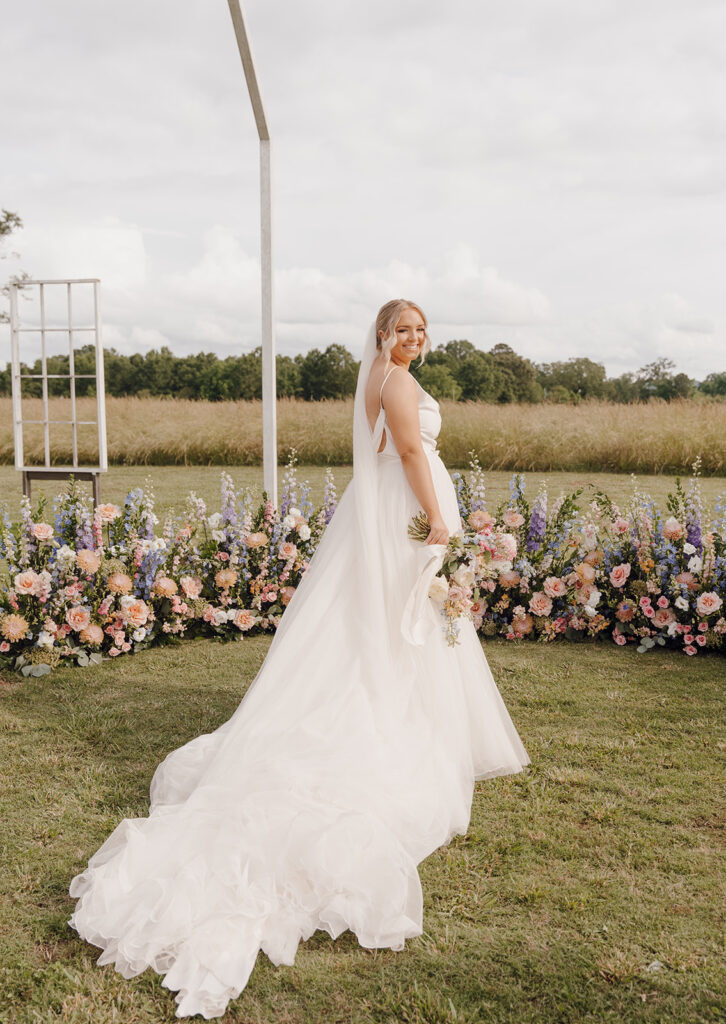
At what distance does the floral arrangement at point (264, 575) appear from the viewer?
5.12 meters

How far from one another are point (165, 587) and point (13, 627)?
0.90 metres

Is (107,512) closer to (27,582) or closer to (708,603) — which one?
(27,582)

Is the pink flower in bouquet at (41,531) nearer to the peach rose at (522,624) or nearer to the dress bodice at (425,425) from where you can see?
the dress bodice at (425,425)

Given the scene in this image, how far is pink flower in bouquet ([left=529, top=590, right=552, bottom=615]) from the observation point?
5562 millimetres

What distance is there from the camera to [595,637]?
18.3 ft

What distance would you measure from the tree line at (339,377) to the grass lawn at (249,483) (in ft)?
30.2

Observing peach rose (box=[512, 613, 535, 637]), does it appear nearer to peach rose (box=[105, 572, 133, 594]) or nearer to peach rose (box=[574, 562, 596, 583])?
peach rose (box=[574, 562, 596, 583])

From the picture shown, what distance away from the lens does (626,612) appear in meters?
5.45

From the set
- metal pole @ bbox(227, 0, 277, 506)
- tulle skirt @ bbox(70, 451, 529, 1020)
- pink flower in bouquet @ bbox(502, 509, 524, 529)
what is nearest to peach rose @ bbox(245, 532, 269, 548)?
metal pole @ bbox(227, 0, 277, 506)

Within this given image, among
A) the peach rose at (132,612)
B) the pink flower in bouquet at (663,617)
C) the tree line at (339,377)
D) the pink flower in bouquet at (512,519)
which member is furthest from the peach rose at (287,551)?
the tree line at (339,377)

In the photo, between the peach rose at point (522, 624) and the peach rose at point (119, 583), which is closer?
the peach rose at point (119, 583)

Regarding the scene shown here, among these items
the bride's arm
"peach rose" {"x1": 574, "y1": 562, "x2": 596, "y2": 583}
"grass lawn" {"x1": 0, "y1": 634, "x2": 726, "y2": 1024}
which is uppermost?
the bride's arm

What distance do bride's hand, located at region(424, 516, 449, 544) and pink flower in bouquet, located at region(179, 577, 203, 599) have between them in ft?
8.21

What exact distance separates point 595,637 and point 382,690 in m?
2.75
